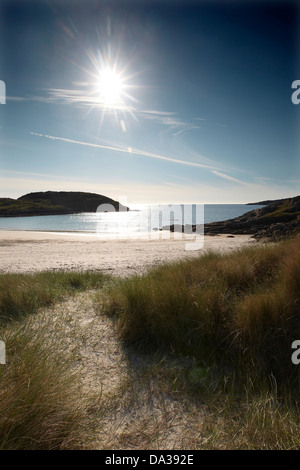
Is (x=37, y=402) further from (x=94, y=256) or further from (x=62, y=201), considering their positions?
(x=62, y=201)

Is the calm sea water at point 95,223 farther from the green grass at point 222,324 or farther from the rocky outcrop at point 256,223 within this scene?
the green grass at point 222,324

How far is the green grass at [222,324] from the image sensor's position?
9.01 feet

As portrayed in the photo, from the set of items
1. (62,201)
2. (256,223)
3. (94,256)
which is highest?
(62,201)

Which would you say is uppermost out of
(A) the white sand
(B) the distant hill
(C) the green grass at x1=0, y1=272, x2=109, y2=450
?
(B) the distant hill

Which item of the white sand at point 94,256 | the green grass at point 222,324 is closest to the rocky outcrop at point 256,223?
the white sand at point 94,256

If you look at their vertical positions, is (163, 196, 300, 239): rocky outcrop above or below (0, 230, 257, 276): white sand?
above

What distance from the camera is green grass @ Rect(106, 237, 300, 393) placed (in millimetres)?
2746

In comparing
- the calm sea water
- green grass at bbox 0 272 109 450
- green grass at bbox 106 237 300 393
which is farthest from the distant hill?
green grass at bbox 0 272 109 450

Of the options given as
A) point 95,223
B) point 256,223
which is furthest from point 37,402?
point 95,223

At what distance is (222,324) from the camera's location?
10.3 ft

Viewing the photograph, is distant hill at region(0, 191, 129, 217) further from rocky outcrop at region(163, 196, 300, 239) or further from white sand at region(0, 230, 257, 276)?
white sand at region(0, 230, 257, 276)

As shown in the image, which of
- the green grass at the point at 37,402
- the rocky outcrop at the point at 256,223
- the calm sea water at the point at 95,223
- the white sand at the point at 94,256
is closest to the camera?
the green grass at the point at 37,402
